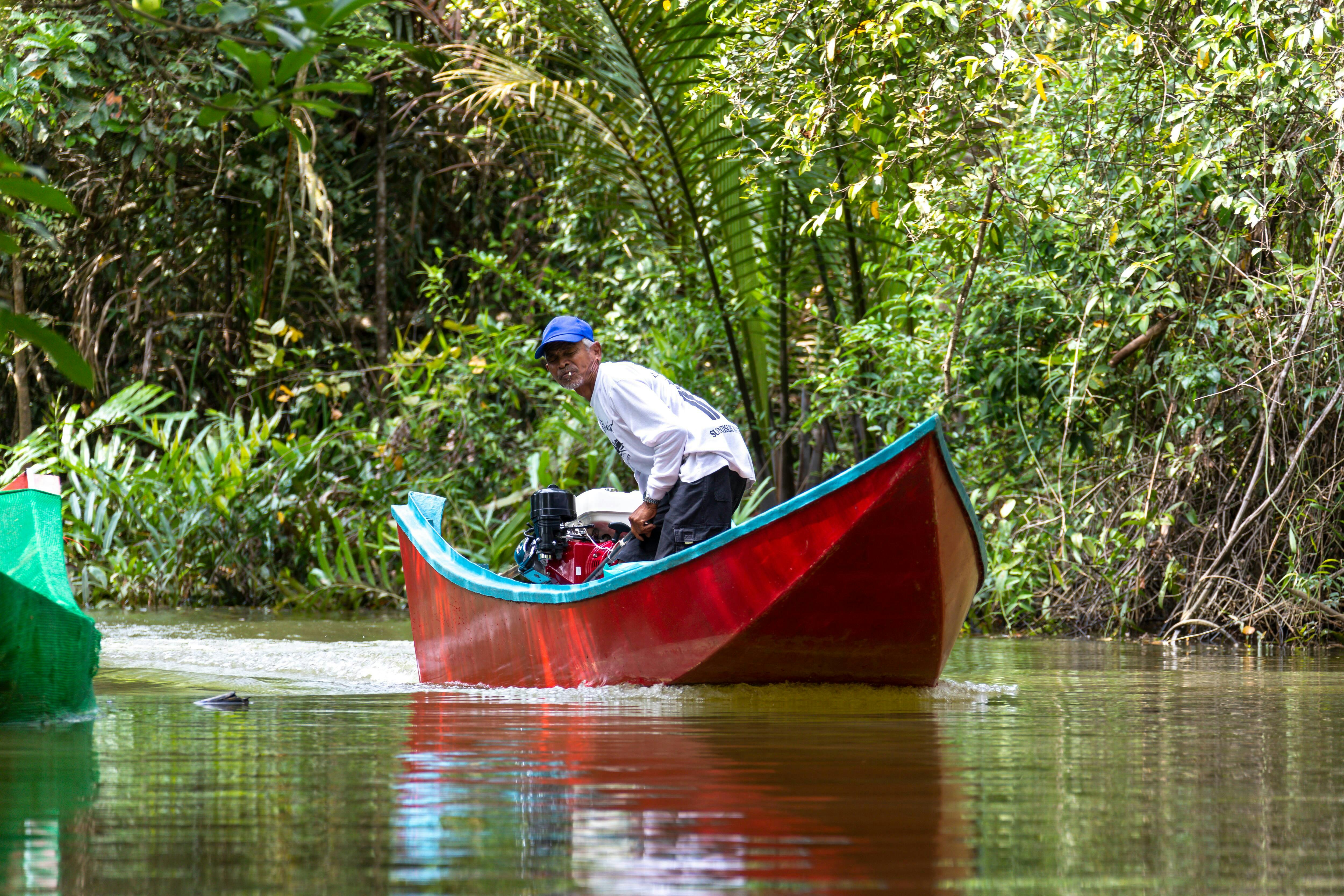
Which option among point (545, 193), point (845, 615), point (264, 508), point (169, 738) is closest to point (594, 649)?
point (845, 615)

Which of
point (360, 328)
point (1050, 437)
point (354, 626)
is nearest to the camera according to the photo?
point (1050, 437)

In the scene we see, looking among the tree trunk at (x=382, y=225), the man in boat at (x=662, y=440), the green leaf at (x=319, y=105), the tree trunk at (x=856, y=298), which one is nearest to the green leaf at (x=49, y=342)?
the green leaf at (x=319, y=105)

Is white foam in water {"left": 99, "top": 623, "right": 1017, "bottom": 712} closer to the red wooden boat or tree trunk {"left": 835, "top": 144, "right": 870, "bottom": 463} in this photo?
the red wooden boat

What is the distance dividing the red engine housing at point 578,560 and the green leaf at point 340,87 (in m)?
3.61

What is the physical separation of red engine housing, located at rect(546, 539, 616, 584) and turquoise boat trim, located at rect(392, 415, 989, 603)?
4 centimetres

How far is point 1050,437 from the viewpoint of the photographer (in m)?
8.93

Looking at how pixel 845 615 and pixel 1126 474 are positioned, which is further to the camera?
pixel 1126 474

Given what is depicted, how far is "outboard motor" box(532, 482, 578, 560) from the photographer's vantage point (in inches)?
240

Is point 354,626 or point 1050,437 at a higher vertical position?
point 1050,437

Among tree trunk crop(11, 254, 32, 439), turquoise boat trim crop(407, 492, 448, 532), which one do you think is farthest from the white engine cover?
tree trunk crop(11, 254, 32, 439)

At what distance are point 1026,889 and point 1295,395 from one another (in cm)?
654

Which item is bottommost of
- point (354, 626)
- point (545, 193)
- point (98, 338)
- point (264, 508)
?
point (354, 626)

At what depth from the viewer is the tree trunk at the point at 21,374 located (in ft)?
43.7

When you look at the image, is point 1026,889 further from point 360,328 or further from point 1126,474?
point 360,328
